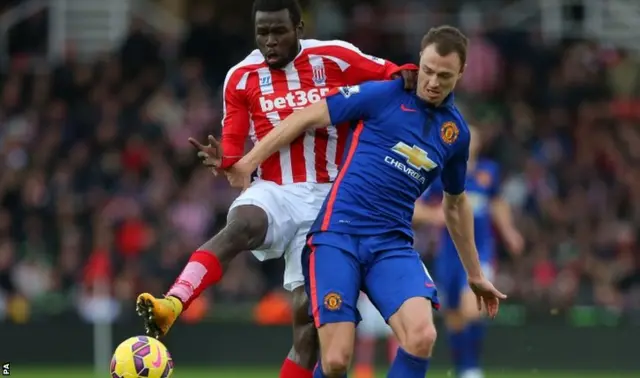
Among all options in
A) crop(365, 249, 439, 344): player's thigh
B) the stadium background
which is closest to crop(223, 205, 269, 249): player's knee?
crop(365, 249, 439, 344): player's thigh

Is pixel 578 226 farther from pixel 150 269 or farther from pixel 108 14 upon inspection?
pixel 108 14

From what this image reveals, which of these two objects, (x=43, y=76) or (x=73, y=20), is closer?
(x=43, y=76)

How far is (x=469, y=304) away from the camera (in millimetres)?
13266

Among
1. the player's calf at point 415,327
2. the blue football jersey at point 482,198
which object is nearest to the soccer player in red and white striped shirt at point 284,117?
the player's calf at point 415,327

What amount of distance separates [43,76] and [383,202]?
11.2 m

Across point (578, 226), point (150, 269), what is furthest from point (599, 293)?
point (150, 269)

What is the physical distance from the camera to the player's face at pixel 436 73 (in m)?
7.86

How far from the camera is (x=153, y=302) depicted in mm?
7375

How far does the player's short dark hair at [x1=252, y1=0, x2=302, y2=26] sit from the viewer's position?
8.39 metres

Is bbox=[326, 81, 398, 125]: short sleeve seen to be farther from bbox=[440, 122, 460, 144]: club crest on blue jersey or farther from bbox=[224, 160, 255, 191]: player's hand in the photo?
bbox=[224, 160, 255, 191]: player's hand

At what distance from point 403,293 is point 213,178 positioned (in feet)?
31.5

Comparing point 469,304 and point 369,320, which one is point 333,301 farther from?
point 369,320

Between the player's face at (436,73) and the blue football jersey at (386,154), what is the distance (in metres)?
0.14

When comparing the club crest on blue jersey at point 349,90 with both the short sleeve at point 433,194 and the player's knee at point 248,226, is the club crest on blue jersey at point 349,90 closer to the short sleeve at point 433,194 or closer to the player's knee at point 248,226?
the player's knee at point 248,226
